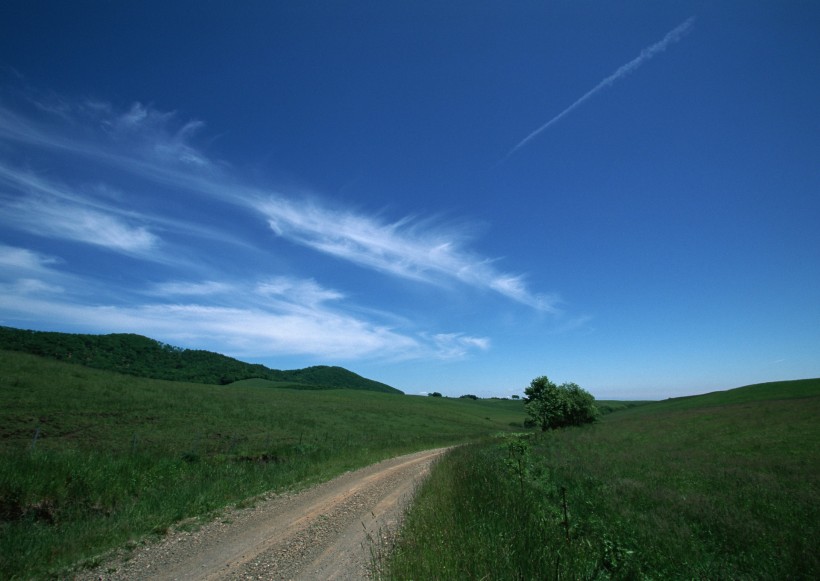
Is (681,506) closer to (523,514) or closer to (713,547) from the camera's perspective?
(713,547)

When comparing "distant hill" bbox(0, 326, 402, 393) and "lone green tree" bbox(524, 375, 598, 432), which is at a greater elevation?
"distant hill" bbox(0, 326, 402, 393)

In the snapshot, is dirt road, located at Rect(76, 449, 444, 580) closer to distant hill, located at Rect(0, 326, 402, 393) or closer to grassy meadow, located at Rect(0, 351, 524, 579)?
grassy meadow, located at Rect(0, 351, 524, 579)

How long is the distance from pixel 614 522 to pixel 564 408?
60.4 m

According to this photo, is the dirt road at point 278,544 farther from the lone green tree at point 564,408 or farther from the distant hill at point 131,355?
the distant hill at point 131,355

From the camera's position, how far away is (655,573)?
25.6ft

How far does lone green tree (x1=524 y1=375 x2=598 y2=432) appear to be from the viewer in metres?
65.0

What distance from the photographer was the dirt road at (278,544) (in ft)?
24.0

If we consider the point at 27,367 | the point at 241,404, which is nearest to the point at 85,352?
the point at 27,367

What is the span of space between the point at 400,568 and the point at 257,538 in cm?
491

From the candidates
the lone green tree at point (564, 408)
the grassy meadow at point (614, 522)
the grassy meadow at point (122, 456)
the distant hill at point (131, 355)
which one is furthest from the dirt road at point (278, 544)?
the distant hill at point (131, 355)

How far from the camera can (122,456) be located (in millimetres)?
17703

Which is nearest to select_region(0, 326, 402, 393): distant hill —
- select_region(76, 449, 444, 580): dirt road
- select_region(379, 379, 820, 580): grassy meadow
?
select_region(76, 449, 444, 580): dirt road

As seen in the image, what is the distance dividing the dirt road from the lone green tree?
5952 centimetres

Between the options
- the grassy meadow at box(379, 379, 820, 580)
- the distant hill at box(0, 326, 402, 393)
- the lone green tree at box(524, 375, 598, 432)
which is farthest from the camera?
the distant hill at box(0, 326, 402, 393)
